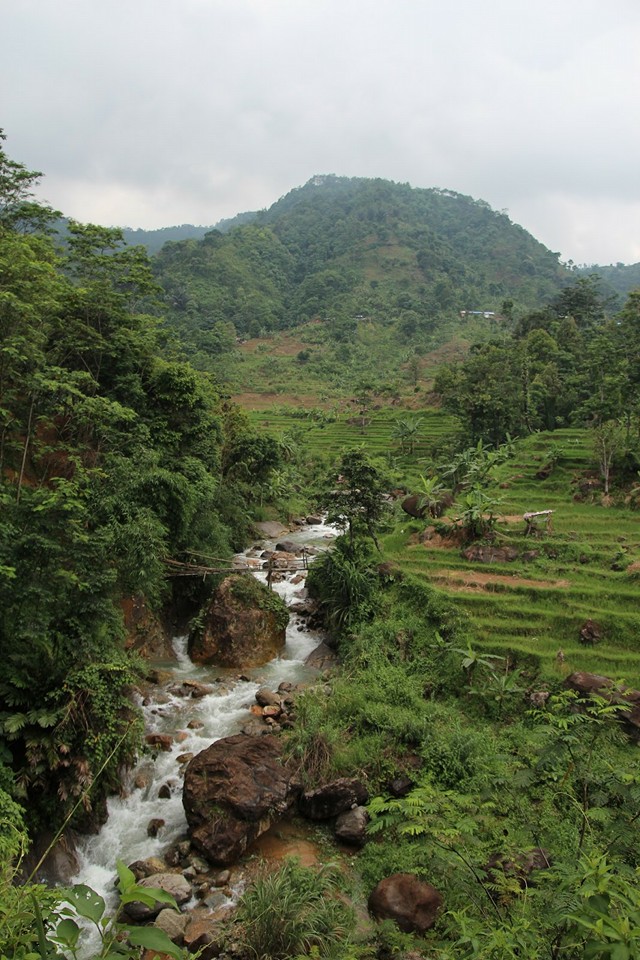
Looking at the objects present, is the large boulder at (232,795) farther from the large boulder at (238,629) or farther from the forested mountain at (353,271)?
the forested mountain at (353,271)

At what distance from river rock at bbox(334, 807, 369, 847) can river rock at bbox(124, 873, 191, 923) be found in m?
2.66

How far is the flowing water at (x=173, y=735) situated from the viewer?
31.8 feet

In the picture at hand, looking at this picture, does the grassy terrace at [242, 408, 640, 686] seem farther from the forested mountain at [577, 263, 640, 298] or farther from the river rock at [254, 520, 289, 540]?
the forested mountain at [577, 263, 640, 298]

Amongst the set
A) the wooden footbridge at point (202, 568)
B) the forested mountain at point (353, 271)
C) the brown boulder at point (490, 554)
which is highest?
the forested mountain at point (353, 271)

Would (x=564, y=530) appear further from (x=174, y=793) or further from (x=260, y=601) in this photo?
(x=174, y=793)

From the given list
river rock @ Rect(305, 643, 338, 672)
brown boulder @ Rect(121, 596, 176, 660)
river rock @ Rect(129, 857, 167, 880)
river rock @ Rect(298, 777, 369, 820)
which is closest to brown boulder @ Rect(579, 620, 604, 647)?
river rock @ Rect(305, 643, 338, 672)

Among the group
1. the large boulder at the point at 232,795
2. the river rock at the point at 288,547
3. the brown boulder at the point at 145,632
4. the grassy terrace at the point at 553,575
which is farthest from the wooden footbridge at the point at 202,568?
the large boulder at the point at 232,795

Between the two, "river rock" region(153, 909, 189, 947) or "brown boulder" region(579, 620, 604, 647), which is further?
"brown boulder" region(579, 620, 604, 647)

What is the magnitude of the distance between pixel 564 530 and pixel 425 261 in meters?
89.4

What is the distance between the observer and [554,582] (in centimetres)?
1617

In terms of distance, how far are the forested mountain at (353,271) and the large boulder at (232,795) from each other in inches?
2485

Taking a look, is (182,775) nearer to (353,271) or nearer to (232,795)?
(232,795)

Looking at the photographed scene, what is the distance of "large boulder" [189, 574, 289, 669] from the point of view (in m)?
16.1

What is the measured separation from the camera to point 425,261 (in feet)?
324
